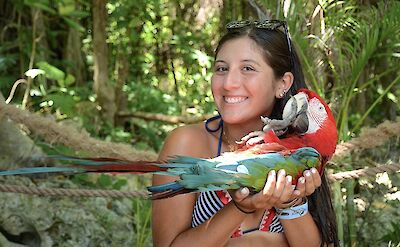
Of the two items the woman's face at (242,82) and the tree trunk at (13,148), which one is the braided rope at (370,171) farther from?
the tree trunk at (13,148)

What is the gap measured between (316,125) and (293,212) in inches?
7.5

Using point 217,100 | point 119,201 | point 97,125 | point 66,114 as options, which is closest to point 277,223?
point 217,100

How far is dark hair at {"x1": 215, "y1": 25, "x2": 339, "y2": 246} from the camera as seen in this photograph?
1.37 m

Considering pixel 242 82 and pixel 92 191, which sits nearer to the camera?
pixel 242 82

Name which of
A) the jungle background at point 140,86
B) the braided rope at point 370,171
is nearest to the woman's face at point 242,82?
the braided rope at point 370,171

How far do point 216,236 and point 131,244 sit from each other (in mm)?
1424

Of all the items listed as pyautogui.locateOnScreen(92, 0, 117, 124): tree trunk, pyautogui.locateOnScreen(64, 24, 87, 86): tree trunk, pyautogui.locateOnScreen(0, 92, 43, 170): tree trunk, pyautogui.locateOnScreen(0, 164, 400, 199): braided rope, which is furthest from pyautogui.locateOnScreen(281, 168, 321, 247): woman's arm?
pyautogui.locateOnScreen(64, 24, 87, 86): tree trunk

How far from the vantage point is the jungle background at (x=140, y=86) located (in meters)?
2.16

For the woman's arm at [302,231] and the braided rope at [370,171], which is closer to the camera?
the woman's arm at [302,231]

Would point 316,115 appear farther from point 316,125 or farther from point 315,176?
point 315,176

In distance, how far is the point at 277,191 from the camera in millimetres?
1071

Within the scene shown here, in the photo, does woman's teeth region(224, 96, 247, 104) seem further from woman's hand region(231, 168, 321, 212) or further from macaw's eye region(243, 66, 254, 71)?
woman's hand region(231, 168, 321, 212)

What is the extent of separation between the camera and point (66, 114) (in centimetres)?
333

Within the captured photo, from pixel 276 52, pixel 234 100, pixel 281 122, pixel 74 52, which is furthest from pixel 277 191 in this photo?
pixel 74 52
